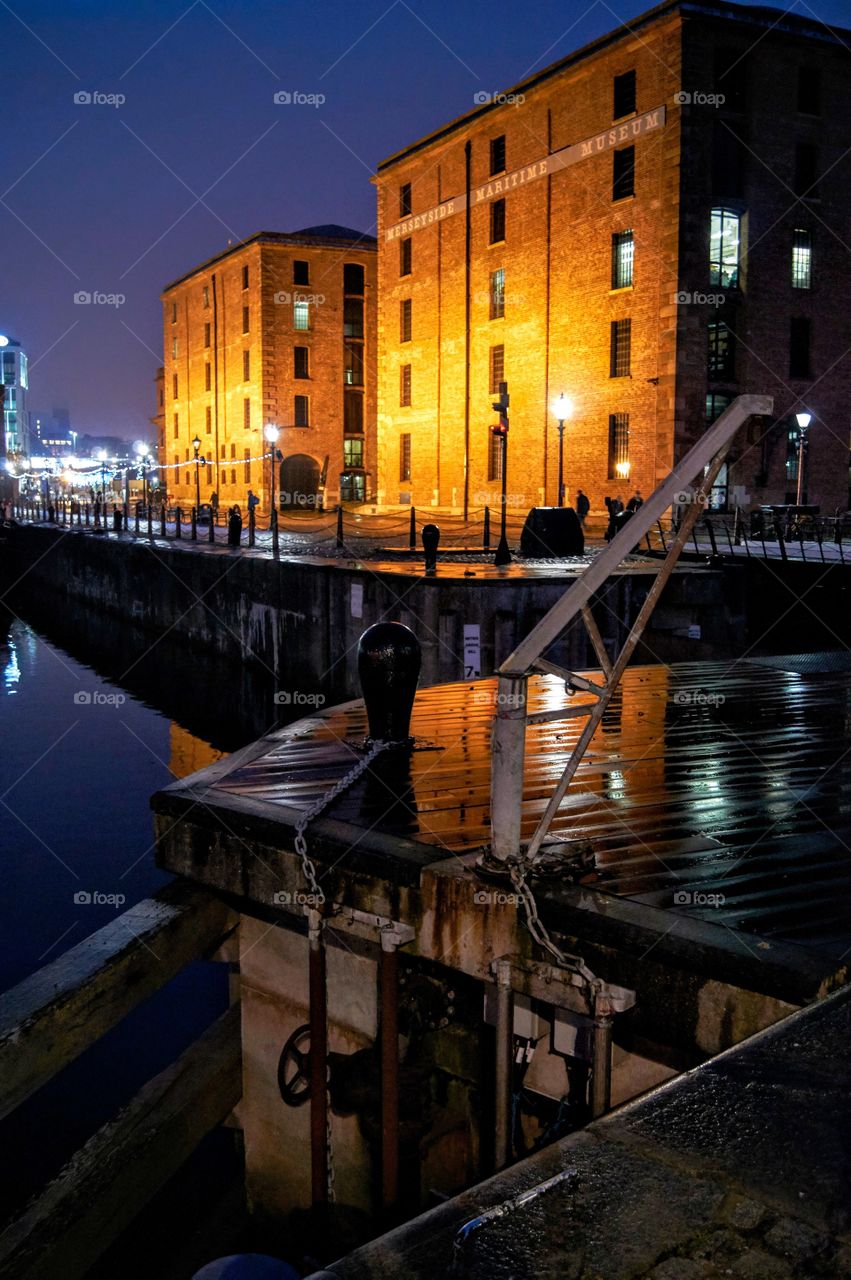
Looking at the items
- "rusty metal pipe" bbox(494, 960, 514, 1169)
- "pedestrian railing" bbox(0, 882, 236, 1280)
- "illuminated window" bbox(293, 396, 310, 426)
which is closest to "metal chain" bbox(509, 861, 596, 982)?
"rusty metal pipe" bbox(494, 960, 514, 1169)

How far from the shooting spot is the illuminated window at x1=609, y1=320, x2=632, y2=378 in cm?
3312

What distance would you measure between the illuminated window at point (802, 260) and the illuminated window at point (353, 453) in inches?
1207

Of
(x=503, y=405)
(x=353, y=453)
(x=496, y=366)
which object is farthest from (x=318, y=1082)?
(x=353, y=453)

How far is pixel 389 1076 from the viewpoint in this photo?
5141 mm

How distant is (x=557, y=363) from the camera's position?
35812 millimetres

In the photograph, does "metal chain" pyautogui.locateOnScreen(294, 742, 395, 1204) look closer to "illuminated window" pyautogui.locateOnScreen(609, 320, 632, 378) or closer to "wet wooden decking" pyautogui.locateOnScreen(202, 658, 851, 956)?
"wet wooden decking" pyautogui.locateOnScreen(202, 658, 851, 956)

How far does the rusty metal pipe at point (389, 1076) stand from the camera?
201 inches

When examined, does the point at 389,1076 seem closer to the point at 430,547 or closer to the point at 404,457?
the point at 430,547

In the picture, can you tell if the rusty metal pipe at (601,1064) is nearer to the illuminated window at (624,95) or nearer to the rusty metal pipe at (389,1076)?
the rusty metal pipe at (389,1076)

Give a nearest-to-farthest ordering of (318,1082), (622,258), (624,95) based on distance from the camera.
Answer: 1. (318,1082)
2. (624,95)
3. (622,258)

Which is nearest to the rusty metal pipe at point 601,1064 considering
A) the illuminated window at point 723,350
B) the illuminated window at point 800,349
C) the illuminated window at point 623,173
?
the illuminated window at point 723,350

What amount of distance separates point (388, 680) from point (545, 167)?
32128mm

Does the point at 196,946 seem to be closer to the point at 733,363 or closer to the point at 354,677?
the point at 354,677

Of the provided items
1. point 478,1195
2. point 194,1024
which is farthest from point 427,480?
point 478,1195
